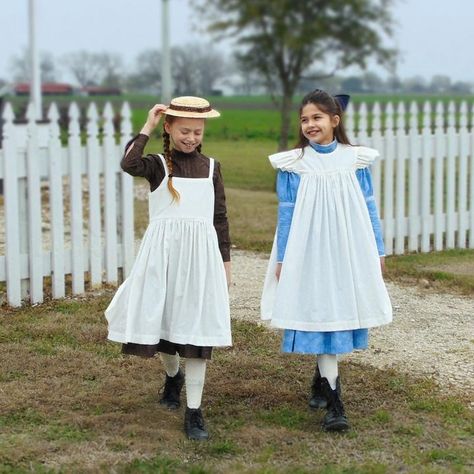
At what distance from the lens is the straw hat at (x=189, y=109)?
421 cm

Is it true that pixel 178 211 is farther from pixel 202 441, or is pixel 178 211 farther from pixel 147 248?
Answer: pixel 202 441

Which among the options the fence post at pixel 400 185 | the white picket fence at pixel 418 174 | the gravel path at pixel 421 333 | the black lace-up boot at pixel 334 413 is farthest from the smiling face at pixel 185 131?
the fence post at pixel 400 185

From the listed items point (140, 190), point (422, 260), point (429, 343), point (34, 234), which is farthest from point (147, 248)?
point (140, 190)

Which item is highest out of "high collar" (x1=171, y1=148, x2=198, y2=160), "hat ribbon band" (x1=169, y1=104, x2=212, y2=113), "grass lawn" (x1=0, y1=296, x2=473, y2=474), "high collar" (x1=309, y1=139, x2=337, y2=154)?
"hat ribbon band" (x1=169, y1=104, x2=212, y2=113)

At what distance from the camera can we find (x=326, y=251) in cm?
440

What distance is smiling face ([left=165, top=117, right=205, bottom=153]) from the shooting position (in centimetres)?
426

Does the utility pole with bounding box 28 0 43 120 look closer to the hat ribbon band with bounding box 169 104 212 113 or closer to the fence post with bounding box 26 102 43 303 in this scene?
the fence post with bounding box 26 102 43 303

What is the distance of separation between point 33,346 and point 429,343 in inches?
92.4

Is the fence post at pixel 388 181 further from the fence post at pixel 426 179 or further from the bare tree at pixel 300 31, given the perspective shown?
the bare tree at pixel 300 31

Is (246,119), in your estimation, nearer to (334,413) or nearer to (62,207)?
(62,207)

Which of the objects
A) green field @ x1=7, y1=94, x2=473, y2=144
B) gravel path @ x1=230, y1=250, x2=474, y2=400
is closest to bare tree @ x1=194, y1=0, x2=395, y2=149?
green field @ x1=7, y1=94, x2=473, y2=144

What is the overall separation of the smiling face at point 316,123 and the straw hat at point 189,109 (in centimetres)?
46

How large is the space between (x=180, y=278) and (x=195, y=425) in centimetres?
63

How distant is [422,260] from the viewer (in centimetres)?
886
